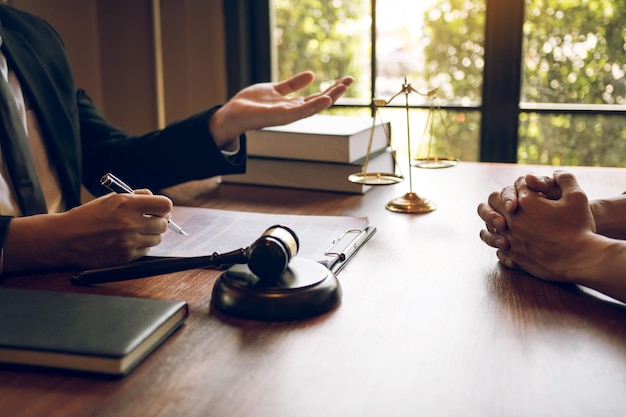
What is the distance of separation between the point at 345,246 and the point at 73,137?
0.76m

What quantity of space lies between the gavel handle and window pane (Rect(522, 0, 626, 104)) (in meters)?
1.92

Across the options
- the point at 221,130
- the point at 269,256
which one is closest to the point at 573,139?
the point at 221,130

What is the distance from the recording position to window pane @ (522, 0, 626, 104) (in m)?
2.51

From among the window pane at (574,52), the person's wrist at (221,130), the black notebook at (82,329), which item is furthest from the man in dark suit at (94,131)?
the window pane at (574,52)

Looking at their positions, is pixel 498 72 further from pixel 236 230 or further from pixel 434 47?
pixel 236 230

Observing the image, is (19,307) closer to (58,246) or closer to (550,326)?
(58,246)

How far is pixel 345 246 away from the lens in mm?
1155

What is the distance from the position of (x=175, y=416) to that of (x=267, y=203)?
863 millimetres

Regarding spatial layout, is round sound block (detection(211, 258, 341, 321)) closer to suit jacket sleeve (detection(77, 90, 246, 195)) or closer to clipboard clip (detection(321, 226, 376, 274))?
clipboard clip (detection(321, 226, 376, 274))

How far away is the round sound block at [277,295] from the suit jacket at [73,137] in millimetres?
694

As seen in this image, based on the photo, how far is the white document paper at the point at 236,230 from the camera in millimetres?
1134

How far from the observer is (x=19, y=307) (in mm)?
845

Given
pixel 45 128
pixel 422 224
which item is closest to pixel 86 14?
pixel 45 128

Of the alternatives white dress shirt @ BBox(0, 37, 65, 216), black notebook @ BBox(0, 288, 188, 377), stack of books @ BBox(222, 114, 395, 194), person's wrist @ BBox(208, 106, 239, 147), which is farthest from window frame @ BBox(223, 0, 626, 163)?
black notebook @ BBox(0, 288, 188, 377)
